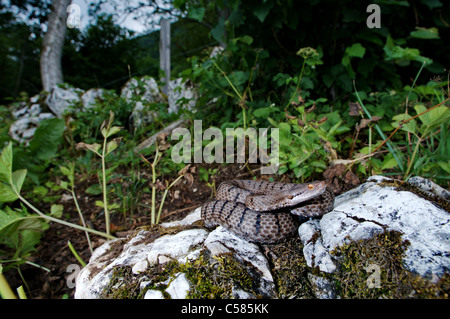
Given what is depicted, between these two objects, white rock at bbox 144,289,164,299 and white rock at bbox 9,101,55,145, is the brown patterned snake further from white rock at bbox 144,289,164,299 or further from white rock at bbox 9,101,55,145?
white rock at bbox 9,101,55,145

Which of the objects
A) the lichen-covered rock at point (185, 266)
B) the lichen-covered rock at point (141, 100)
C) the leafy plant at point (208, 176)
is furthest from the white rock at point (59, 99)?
the lichen-covered rock at point (185, 266)

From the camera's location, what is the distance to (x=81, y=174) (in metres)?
5.15

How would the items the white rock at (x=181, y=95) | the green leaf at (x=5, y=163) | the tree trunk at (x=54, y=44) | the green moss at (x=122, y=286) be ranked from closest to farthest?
the green moss at (x=122, y=286)
the green leaf at (x=5, y=163)
the white rock at (x=181, y=95)
the tree trunk at (x=54, y=44)

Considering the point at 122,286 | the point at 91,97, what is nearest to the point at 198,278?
the point at 122,286

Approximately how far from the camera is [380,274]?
1.60 meters

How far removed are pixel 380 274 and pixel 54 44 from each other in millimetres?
15776

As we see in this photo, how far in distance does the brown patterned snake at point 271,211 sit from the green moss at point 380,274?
51 centimetres

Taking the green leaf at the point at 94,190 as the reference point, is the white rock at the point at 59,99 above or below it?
above

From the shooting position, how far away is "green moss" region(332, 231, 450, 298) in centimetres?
146

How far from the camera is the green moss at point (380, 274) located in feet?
4.78

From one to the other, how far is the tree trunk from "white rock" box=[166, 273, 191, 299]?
14.1 metres

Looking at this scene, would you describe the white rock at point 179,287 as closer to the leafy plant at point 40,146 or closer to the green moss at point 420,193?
the green moss at point 420,193
